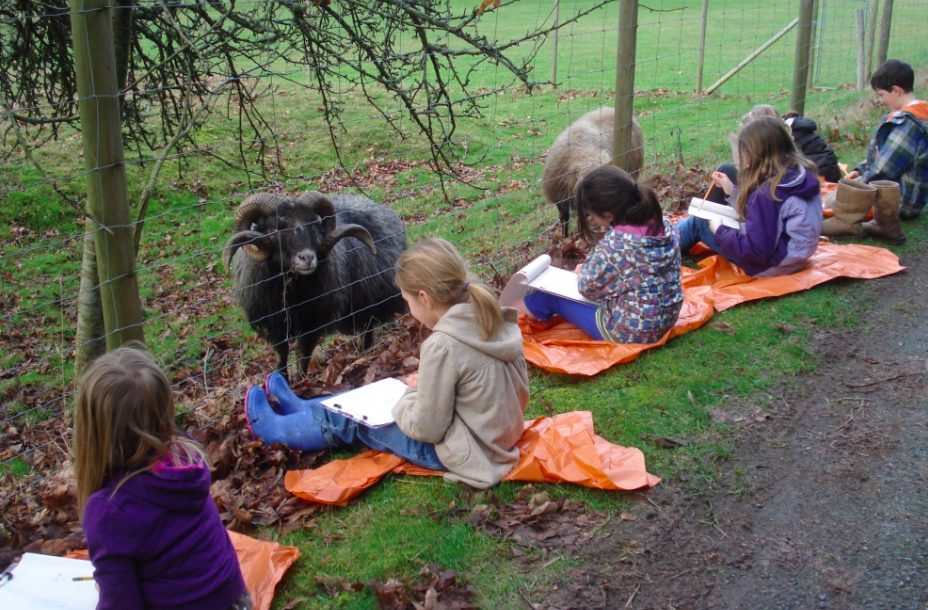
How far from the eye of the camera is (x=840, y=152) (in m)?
10.3

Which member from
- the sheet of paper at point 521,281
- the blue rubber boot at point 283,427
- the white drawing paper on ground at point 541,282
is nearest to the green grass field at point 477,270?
the blue rubber boot at point 283,427

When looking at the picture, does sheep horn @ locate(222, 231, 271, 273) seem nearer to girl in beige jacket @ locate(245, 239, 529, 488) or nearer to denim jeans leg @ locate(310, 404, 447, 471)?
denim jeans leg @ locate(310, 404, 447, 471)

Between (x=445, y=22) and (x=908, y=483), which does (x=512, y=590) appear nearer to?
(x=908, y=483)

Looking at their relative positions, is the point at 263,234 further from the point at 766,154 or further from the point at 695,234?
the point at 766,154

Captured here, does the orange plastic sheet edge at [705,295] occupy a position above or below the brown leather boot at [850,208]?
below

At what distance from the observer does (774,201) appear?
605 cm

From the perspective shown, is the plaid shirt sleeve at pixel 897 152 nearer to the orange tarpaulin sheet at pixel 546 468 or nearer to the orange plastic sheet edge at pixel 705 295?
the orange plastic sheet edge at pixel 705 295

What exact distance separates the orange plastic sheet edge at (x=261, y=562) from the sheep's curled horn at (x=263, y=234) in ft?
9.06

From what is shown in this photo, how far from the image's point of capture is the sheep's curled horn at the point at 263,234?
19.0 feet

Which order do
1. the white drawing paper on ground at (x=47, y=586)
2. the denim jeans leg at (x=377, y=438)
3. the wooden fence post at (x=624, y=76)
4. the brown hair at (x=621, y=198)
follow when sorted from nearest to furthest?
Answer: the white drawing paper on ground at (x=47, y=586), the denim jeans leg at (x=377, y=438), the brown hair at (x=621, y=198), the wooden fence post at (x=624, y=76)

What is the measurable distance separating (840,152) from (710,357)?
671 cm

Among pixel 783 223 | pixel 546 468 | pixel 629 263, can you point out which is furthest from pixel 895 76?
pixel 546 468

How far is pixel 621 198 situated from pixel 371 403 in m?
2.17

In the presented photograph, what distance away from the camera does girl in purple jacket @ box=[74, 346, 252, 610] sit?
246 cm
